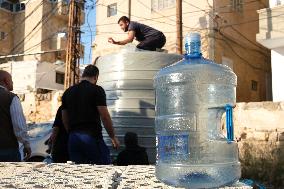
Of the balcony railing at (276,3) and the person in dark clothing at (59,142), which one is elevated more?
the balcony railing at (276,3)

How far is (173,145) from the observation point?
203 cm

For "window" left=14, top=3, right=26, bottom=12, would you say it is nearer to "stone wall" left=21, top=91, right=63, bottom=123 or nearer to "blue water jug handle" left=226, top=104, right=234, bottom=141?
"stone wall" left=21, top=91, right=63, bottom=123

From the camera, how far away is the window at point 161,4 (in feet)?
69.1

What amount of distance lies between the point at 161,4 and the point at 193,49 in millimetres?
19880

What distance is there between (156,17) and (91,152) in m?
18.0

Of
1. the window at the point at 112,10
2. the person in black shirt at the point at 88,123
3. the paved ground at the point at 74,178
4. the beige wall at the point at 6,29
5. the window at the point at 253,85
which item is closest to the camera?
the paved ground at the point at 74,178

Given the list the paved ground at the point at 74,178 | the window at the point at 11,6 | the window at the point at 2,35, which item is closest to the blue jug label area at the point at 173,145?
the paved ground at the point at 74,178

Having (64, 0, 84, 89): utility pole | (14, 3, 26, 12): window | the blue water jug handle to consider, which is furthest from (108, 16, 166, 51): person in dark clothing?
(14, 3, 26, 12): window

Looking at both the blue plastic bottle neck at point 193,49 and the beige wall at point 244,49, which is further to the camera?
the beige wall at point 244,49

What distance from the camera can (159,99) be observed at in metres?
2.44

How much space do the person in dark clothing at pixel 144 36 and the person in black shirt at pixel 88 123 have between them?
128 cm

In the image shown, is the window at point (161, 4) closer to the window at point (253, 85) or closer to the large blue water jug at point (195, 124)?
the window at point (253, 85)

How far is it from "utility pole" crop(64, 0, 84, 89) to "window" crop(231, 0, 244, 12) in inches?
295

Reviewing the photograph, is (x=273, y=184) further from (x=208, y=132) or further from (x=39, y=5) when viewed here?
(x=39, y=5)
